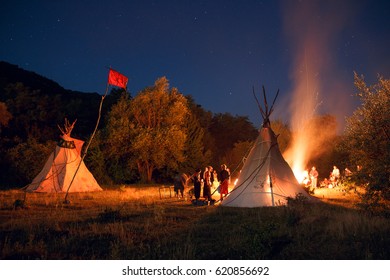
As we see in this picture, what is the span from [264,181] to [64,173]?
13670 mm

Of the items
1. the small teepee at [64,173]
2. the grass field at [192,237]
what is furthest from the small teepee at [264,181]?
the small teepee at [64,173]

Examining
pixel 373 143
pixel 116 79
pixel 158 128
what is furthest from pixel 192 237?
pixel 158 128

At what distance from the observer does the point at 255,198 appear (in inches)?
588

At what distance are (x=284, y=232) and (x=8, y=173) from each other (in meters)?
28.2

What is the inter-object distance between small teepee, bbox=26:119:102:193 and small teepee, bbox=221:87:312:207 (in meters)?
11.4

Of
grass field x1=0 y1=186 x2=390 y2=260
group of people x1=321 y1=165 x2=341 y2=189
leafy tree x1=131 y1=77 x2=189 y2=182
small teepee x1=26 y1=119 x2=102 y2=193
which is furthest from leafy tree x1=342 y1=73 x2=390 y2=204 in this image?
leafy tree x1=131 y1=77 x2=189 y2=182

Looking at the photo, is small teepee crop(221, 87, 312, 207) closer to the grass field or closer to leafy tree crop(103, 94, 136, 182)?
the grass field

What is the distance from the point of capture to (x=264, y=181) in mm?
15148

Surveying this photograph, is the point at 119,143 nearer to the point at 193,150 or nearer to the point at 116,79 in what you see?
→ the point at 193,150

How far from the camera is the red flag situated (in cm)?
1631

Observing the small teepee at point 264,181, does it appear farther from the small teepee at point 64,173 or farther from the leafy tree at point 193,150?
the leafy tree at point 193,150

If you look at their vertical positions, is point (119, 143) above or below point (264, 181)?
above

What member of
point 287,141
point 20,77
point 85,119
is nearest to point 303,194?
point 287,141

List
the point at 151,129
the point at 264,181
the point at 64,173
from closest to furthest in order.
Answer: the point at 264,181
the point at 64,173
the point at 151,129
